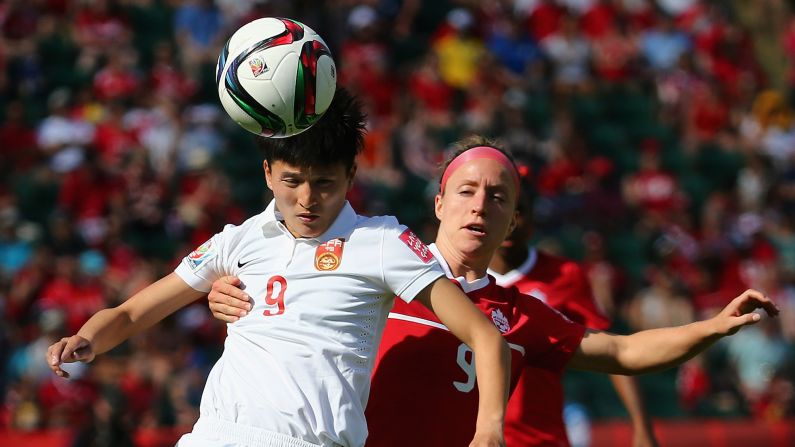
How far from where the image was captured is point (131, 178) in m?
11.8

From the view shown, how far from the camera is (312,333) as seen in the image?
3799mm

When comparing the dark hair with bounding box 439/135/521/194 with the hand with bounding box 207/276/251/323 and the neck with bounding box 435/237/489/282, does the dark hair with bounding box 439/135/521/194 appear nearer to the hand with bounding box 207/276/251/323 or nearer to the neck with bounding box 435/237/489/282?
the neck with bounding box 435/237/489/282

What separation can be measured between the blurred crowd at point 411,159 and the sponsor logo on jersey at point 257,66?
494cm

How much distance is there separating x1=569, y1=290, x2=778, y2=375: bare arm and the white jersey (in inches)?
36.7

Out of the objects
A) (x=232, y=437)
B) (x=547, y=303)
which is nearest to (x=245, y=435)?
(x=232, y=437)

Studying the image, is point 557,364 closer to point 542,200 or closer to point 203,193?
point 203,193

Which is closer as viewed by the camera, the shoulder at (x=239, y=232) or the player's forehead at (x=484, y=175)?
the shoulder at (x=239, y=232)

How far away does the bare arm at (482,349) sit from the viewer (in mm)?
3434

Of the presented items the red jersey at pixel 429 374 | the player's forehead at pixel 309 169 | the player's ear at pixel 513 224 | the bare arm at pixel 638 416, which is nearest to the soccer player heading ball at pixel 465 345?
the red jersey at pixel 429 374

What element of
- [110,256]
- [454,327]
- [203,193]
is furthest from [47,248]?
[454,327]

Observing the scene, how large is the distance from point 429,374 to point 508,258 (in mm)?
1519

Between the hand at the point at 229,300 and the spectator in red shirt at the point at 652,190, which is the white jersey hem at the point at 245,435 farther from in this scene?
the spectator in red shirt at the point at 652,190

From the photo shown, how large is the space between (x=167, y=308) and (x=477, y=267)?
1146 mm

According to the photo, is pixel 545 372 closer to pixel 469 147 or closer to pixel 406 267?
pixel 469 147
